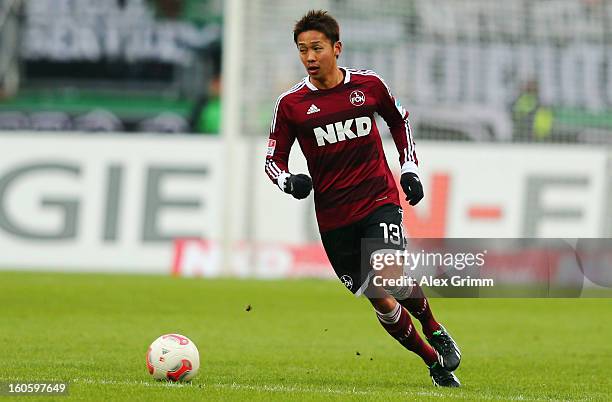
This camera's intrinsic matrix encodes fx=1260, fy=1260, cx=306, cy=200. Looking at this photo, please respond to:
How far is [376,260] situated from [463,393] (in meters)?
0.88

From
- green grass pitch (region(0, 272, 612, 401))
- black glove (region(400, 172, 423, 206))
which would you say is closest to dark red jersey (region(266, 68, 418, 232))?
black glove (region(400, 172, 423, 206))

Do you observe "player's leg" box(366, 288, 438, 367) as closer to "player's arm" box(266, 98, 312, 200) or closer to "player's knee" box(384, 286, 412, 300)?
"player's knee" box(384, 286, 412, 300)

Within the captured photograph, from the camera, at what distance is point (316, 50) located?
23.3 feet

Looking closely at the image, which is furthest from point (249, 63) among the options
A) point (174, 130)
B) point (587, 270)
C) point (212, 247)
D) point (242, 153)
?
point (587, 270)

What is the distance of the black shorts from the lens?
23.5 feet

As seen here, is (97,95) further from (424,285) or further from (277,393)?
(277,393)

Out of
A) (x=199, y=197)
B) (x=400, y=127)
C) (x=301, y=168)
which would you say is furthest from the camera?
(x=199, y=197)

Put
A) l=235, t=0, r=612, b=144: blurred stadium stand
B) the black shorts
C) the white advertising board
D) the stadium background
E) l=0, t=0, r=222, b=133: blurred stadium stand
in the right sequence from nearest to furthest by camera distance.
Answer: the black shorts → the stadium background → the white advertising board → l=235, t=0, r=612, b=144: blurred stadium stand → l=0, t=0, r=222, b=133: blurred stadium stand

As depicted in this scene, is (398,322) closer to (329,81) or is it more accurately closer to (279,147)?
(279,147)

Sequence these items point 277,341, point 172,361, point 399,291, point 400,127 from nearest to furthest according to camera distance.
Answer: point 172,361 → point 399,291 → point 400,127 → point 277,341

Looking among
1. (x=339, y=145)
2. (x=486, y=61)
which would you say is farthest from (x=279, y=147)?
(x=486, y=61)

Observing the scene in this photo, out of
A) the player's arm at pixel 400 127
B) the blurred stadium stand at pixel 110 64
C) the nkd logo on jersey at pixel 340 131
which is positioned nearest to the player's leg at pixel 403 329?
→ the player's arm at pixel 400 127

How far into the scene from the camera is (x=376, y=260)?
23.4 ft

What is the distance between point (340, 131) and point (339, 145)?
0.27 feet
